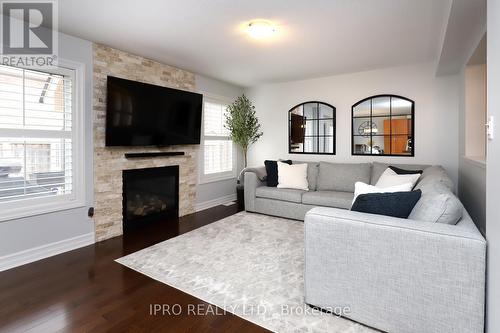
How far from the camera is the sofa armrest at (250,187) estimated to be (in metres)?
4.76

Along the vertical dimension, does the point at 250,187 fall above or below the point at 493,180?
below

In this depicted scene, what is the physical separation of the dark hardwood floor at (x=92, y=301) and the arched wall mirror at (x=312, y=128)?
146 inches

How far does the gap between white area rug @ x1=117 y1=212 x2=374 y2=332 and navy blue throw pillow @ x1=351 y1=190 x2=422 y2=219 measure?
76 cm

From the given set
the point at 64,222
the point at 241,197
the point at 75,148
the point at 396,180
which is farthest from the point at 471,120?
the point at 64,222

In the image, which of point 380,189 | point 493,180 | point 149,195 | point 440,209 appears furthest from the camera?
point 149,195

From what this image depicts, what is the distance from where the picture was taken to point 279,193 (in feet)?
14.8

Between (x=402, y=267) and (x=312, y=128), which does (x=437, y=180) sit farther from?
(x=312, y=128)

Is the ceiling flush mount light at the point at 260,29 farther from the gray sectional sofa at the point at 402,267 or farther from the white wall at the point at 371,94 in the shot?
the white wall at the point at 371,94

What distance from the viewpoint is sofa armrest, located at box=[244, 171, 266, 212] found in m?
4.76

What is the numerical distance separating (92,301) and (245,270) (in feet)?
4.12

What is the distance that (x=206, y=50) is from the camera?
12.0 feet

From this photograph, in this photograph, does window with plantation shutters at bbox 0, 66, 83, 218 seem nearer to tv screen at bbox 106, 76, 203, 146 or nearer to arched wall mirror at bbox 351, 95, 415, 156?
tv screen at bbox 106, 76, 203, 146

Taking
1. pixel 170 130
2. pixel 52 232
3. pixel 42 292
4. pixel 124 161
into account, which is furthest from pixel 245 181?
pixel 42 292

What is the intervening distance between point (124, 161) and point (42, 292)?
187 centimetres
